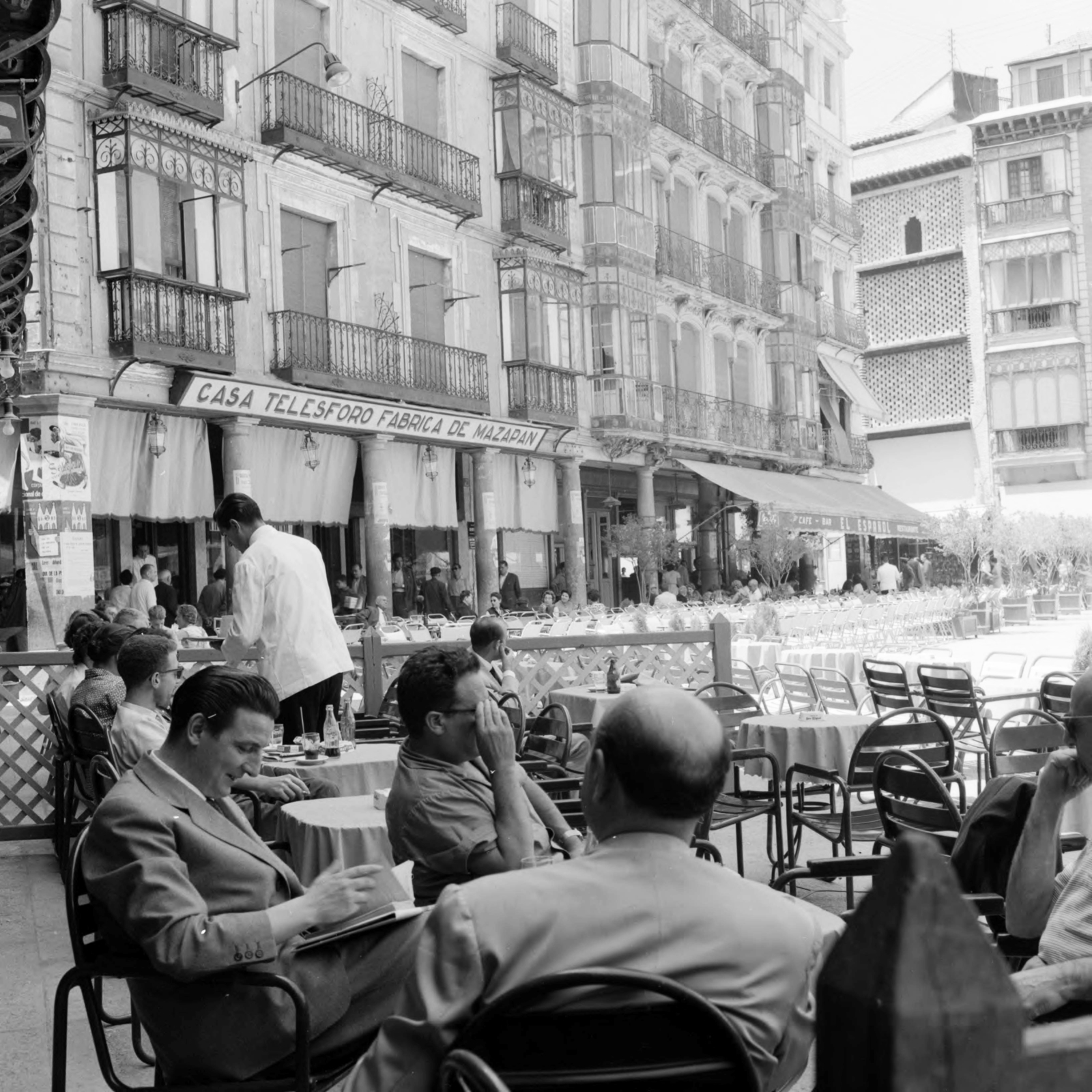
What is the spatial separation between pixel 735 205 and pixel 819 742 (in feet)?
91.4

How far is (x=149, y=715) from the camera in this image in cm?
569

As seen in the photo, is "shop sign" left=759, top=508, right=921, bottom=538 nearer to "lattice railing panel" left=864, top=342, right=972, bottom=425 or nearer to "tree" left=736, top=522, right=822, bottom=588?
"tree" left=736, top=522, right=822, bottom=588

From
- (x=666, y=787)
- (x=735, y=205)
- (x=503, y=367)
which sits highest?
(x=735, y=205)

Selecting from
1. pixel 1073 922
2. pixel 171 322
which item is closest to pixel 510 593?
pixel 171 322

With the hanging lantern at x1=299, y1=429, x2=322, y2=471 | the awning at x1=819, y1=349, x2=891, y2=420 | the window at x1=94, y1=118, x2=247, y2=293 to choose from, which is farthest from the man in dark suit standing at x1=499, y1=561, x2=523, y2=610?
the awning at x1=819, y1=349, x2=891, y2=420

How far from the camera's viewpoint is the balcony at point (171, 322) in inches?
658

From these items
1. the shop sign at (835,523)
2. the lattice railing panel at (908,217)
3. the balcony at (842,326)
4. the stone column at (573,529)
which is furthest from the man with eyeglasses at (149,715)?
the lattice railing panel at (908,217)

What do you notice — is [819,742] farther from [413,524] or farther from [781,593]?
[781,593]

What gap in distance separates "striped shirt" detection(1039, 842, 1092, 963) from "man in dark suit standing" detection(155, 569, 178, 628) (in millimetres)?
15873

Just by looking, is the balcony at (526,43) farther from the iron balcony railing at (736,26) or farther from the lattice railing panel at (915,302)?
the lattice railing panel at (915,302)

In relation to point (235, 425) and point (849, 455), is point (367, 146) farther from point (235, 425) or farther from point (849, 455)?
point (849, 455)

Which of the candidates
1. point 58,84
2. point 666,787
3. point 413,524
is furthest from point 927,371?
point 666,787

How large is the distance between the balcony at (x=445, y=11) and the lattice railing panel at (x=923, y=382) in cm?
3154

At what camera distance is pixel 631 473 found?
101 ft
